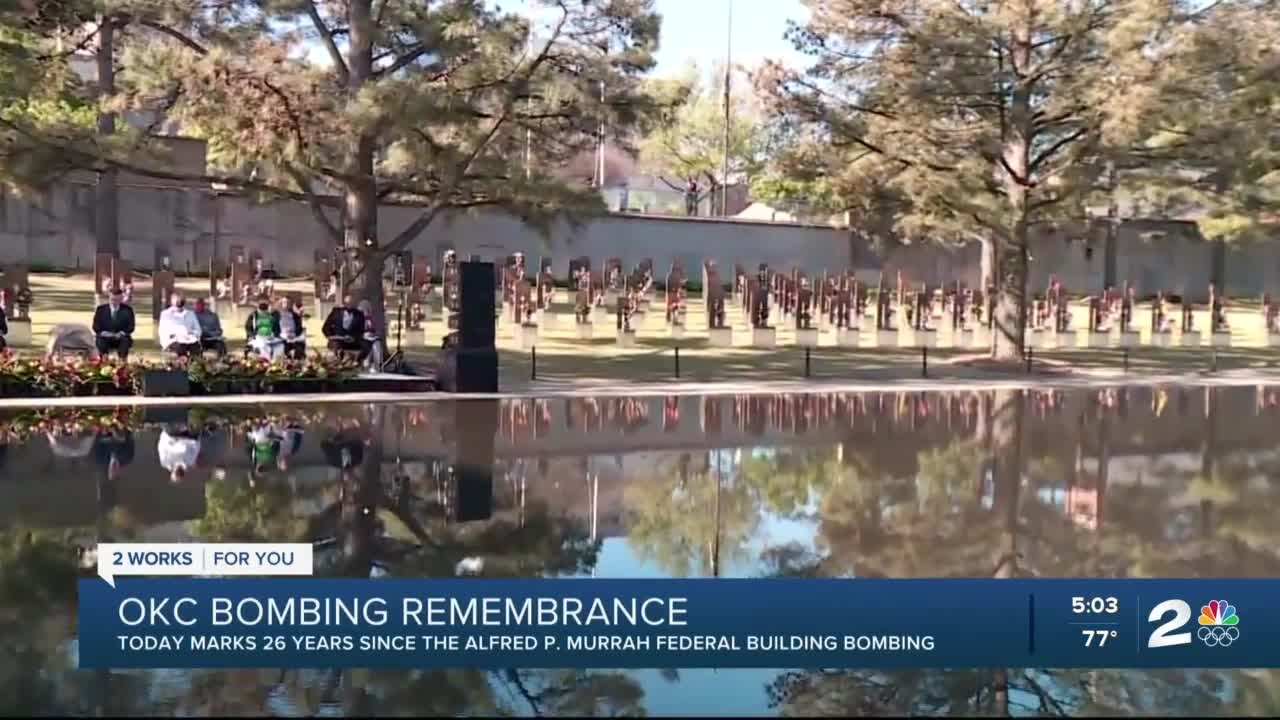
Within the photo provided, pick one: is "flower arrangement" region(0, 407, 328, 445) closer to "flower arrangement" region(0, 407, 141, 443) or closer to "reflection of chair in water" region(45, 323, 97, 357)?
"flower arrangement" region(0, 407, 141, 443)

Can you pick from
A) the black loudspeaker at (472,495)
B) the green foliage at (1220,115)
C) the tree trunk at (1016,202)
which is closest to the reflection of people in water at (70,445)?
the black loudspeaker at (472,495)

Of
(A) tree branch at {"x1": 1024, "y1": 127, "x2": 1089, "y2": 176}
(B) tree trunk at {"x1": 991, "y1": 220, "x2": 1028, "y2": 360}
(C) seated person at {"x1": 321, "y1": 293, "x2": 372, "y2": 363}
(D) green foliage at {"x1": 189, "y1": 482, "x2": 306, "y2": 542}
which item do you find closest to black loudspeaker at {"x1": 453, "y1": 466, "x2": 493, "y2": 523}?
(D) green foliage at {"x1": 189, "y1": 482, "x2": 306, "y2": 542}

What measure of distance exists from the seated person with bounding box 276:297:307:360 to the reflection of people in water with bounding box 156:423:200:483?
4474 millimetres

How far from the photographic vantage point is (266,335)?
19469 millimetres

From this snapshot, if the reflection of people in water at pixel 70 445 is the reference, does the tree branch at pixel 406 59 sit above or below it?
above

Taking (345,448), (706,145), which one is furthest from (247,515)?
(706,145)

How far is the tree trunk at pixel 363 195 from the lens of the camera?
21.2 m

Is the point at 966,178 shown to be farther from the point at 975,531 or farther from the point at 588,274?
the point at 975,531

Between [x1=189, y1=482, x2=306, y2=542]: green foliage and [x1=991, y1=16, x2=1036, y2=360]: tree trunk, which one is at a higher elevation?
[x1=991, y1=16, x2=1036, y2=360]: tree trunk

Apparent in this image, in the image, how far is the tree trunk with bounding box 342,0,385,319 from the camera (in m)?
21.2

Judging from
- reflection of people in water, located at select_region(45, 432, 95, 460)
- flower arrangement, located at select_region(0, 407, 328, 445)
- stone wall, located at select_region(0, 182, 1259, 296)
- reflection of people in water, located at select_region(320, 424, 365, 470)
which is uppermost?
stone wall, located at select_region(0, 182, 1259, 296)

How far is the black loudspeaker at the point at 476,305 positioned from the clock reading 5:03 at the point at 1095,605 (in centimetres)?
1356

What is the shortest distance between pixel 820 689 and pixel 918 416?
12150 millimetres

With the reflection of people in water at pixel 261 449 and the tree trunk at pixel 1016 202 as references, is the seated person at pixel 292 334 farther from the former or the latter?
the tree trunk at pixel 1016 202
